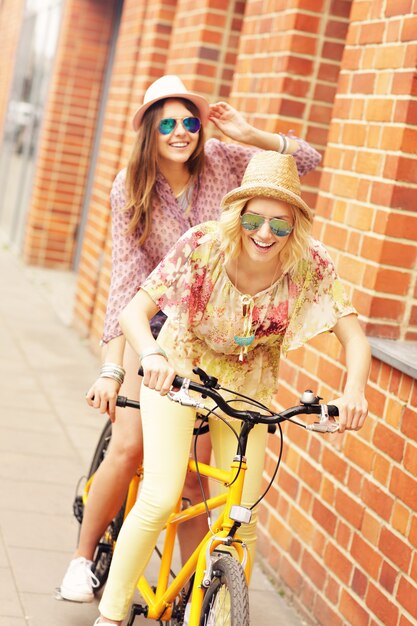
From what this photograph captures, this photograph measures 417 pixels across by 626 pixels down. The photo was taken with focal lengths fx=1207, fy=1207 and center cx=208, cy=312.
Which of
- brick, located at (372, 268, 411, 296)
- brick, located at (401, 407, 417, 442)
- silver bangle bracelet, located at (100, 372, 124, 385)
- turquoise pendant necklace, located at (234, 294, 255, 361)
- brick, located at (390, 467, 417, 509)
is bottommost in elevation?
brick, located at (390, 467, 417, 509)

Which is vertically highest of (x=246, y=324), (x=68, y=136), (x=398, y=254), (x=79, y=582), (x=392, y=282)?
(x=68, y=136)

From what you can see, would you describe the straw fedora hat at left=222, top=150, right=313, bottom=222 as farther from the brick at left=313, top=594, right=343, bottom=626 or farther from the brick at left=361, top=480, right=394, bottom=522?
the brick at left=313, top=594, right=343, bottom=626

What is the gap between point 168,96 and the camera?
14.4 feet

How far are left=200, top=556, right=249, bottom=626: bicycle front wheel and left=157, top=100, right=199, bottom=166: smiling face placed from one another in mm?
1559

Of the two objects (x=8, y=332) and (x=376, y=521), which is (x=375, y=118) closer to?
(x=376, y=521)

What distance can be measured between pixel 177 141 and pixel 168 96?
0.58ft

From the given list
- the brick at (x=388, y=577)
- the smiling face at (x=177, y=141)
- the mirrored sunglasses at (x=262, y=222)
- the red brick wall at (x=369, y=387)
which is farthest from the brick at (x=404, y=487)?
the smiling face at (x=177, y=141)

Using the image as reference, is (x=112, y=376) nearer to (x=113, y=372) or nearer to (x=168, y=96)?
(x=113, y=372)

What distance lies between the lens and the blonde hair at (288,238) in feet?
11.7

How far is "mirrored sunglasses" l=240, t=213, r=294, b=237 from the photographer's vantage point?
11.6ft

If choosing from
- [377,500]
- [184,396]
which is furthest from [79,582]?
[184,396]

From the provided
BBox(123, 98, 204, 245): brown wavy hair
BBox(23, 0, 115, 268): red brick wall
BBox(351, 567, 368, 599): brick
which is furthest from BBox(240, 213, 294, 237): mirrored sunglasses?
BBox(23, 0, 115, 268): red brick wall

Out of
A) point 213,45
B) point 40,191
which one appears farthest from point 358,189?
point 40,191

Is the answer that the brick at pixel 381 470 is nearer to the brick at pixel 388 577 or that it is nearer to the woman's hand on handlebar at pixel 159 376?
the brick at pixel 388 577
